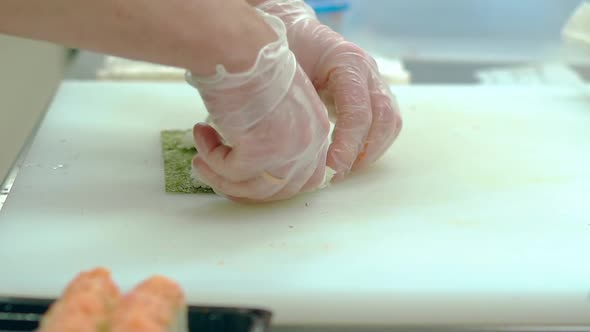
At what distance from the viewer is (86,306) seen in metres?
0.55

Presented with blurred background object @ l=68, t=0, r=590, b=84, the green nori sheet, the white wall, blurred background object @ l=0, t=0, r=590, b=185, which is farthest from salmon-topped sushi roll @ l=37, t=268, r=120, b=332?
blurred background object @ l=68, t=0, r=590, b=84

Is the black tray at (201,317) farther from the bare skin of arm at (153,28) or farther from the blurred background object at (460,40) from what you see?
the blurred background object at (460,40)

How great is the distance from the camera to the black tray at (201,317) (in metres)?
0.67

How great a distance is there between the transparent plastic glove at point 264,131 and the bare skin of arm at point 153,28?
0.07 feet

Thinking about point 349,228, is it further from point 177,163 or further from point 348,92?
point 177,163

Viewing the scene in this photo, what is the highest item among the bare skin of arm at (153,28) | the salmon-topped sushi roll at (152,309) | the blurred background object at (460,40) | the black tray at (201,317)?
the bare skin of arm at (153,28)

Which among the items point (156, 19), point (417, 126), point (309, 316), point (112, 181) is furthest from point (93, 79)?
point (309, 316)

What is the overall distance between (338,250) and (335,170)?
153 millimetres

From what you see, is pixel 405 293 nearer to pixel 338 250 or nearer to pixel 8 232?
pixel 338 250

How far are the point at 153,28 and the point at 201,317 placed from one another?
1.01ft

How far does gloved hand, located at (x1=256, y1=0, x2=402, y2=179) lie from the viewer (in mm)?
990

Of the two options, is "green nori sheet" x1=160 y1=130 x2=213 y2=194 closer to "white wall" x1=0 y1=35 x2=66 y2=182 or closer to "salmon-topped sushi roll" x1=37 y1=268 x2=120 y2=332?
"white wall" x1=0 y1=35 x2=66 y2=182

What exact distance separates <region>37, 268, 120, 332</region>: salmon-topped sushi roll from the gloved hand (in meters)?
0.45

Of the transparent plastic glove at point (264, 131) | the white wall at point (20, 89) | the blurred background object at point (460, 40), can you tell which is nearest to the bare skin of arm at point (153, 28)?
the transparent plastic glove at point (264, 131)
